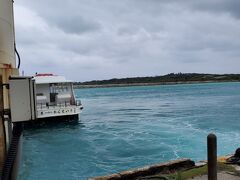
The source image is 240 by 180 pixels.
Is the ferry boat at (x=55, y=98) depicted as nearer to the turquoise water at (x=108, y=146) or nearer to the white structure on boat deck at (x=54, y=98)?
the white structure on boat deck at (x=54, y=98)

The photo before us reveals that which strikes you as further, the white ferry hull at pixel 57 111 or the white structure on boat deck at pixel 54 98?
the white structure on boat deck at pixel 54 98

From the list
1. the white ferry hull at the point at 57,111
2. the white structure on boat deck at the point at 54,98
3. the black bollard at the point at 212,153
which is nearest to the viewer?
the black bollard at the point at 212,153

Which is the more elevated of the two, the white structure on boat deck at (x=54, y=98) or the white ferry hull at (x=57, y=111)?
the white structure on boat deck at (x=54, y=98)

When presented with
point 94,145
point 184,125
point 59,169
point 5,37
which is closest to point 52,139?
point 94,145

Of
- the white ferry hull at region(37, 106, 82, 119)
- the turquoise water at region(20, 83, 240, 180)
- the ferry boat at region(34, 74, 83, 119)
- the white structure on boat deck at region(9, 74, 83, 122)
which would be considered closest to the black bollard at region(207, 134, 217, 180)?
the turquoise water at region(20, 83, 240, 180)

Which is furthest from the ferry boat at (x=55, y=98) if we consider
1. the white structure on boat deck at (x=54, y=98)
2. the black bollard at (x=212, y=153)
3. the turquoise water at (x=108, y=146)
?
the black bollard at (x=212, y=153)

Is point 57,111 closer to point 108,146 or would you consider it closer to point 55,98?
point 55,98

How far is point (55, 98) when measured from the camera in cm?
3241

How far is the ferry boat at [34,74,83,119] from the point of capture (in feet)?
96.0

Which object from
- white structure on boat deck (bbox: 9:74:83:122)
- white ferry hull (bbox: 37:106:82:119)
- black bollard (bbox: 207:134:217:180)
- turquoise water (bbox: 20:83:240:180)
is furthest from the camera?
white structure on boat deck (bbox: 9:74:83:122)

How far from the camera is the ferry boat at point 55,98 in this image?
29.3m

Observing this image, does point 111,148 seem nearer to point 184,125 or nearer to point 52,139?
point 52,139

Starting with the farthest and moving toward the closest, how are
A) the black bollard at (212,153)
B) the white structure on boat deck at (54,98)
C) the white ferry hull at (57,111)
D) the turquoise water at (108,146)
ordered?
the white structure on boat deck at (54,98) < the white ferry hull at (57,111) < the turquoise water at (108,146) < the black bollard at (212,153)

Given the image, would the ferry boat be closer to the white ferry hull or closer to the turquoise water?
the white ferry hull
